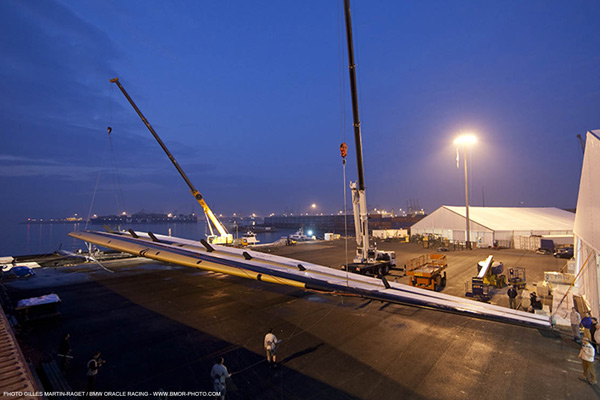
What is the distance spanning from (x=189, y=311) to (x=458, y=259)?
117 ft

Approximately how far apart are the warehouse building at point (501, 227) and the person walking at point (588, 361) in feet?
146

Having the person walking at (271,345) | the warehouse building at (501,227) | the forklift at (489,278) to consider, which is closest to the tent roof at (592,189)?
the forklift at (489,278)

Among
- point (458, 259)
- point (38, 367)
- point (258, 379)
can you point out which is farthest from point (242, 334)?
point (458, 259)

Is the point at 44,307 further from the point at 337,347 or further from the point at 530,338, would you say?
the point at 530,338

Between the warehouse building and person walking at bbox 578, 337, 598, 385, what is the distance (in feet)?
146

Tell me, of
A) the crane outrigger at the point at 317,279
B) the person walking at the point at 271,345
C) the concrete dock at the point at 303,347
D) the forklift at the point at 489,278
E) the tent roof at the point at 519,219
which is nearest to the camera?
the crane outrigger at the point at 317,279

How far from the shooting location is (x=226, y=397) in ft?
31.3

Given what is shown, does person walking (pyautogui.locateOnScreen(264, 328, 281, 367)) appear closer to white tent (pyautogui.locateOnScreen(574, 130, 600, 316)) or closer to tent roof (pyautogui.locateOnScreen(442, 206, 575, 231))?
white tent (pyautogui.locateOnScreen(574, 130, 600, 316))

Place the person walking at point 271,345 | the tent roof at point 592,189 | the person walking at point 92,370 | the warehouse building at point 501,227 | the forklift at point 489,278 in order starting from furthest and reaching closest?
the warehouse building at point 501,227, the forklift at point 489,278, the tent roof at point 592,189, the person walking at point 271,345, the person walking at point 92,370

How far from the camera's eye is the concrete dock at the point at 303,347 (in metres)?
9.95

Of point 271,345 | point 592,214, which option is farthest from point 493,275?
point 271,345


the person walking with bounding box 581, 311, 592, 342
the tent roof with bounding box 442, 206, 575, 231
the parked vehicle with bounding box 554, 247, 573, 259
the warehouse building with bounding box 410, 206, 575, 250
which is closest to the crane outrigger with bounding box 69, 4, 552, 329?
the person walking with bounding box 581, 311, 592, 342

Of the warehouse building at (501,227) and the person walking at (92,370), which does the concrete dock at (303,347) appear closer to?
the person walking at (92,370)

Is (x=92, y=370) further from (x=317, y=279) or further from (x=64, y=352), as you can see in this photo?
(x=317, y=279)
